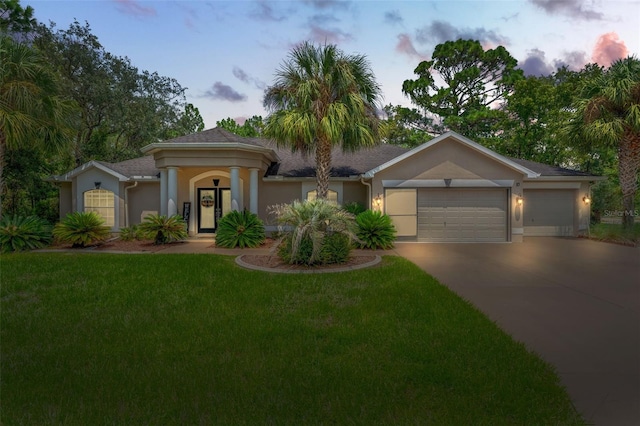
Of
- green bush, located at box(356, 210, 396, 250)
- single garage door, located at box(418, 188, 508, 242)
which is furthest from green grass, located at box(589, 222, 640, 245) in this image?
green bush, located at box(356, 210, 396, 250)

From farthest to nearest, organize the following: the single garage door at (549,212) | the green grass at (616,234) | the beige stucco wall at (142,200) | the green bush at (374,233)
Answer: the beige stucco wall at (142,200), the single garage door at (549,212), the green grass at (616,234), the green bush at (374,233)

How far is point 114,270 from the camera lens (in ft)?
26.9

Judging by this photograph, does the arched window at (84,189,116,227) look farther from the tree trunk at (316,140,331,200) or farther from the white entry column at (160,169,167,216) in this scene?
the tree trunk at (316,140,331,200)

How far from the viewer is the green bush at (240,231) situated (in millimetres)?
12305

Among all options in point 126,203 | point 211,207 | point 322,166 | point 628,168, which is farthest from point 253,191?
point 628,168

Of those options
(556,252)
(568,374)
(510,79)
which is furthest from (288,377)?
(510,79)

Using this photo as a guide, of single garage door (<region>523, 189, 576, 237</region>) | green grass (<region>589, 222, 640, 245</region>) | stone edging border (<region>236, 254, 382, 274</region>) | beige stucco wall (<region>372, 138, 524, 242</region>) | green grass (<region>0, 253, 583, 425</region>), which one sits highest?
beige stucco wall (<region>372, 138, 524, 242</region>)

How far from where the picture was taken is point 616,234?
1430 centimetres

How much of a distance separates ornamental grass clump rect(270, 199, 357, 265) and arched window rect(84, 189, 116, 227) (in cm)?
1105

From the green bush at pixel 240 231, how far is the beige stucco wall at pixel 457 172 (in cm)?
519

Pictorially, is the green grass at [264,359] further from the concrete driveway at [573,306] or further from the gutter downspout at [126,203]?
the gutter downspout at [126,203]

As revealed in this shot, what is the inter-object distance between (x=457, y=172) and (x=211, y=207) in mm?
11240

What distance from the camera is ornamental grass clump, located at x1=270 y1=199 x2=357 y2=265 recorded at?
8.57 metres

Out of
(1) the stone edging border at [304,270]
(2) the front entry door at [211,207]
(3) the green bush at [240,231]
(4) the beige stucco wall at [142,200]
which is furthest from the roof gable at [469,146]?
(4) the beige stucco wall at [142,200]
